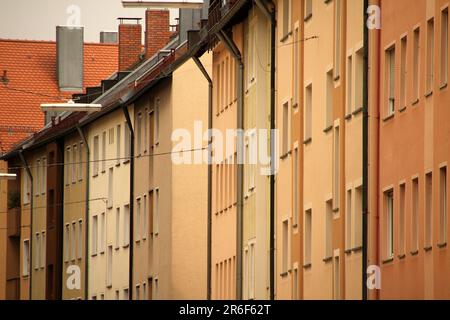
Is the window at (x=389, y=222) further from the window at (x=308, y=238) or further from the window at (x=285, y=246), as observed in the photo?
the window at (x=285, y=246)

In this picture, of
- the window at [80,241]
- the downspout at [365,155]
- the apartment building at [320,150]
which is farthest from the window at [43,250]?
the downspout at [365,155]

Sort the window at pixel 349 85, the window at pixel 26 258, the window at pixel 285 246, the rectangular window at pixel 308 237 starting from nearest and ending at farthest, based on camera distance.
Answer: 1. the window at pixel 349 85
2. the rectangular window at pixel 308 237
3. the window at pixel 285 246
4. the window at pixel 26 258

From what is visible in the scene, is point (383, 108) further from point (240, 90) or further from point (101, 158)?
point (101, 158)

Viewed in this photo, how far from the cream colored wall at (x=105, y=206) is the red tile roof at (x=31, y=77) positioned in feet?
58.0

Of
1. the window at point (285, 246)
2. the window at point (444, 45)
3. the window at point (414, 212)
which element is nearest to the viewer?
the window at point (444, 45)

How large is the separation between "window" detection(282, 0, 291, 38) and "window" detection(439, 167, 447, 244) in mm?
15088

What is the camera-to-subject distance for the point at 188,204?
6650cm

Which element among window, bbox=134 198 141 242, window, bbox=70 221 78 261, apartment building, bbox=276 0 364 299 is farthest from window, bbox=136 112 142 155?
apartment building, bbox=276 0 364 299

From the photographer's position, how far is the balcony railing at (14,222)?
9462cm

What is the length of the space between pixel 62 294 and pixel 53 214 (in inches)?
199

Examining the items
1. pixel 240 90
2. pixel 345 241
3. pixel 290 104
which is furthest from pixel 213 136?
pixel 345 241

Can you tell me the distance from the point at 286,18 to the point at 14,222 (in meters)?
48.1

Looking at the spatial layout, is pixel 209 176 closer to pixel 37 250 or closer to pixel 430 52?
pixel 430 52

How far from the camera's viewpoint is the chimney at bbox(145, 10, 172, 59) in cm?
8325
